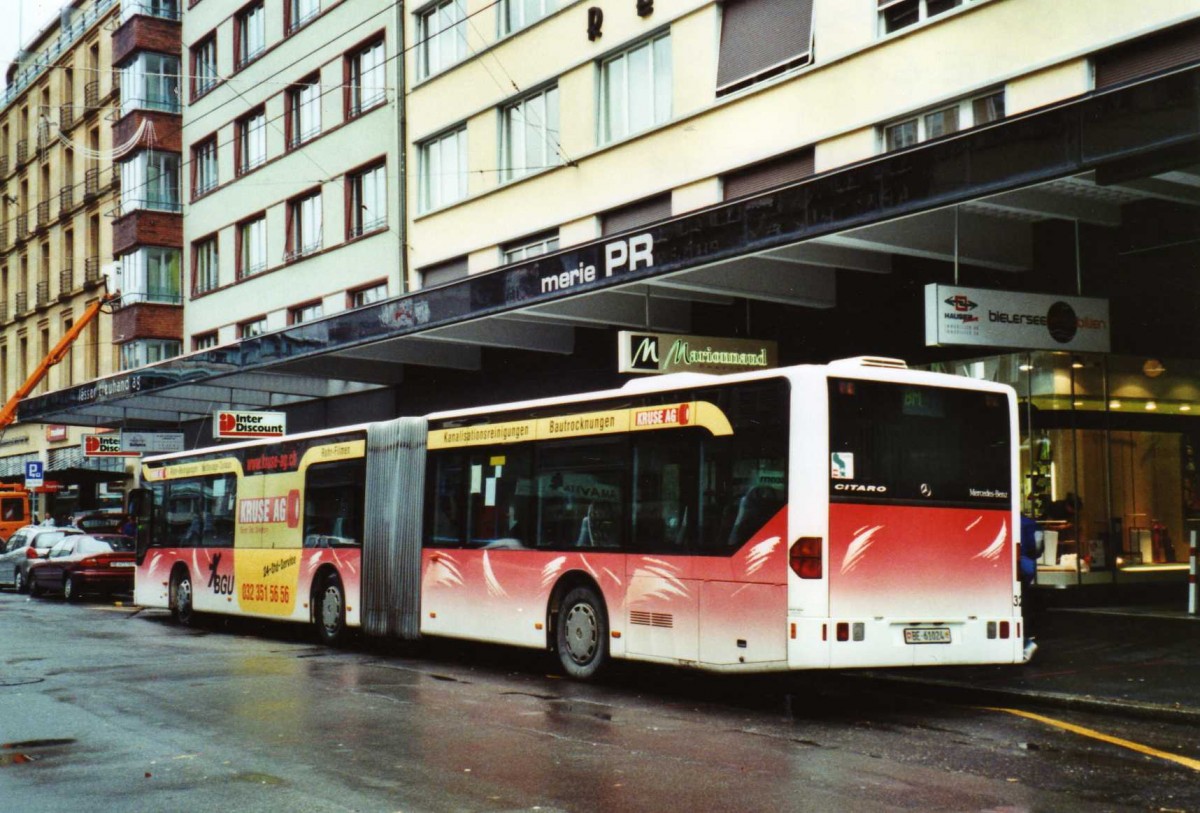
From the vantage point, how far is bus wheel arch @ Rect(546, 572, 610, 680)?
13.2m

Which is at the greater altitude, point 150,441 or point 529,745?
point 150,441

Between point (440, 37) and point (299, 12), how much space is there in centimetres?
805

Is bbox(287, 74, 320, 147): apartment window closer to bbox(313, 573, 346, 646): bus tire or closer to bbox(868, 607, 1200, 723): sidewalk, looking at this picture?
bbox(313, 573, 346, 646): bus tire

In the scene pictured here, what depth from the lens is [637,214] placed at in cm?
2447

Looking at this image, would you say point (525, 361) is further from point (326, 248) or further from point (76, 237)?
point (76, 237)

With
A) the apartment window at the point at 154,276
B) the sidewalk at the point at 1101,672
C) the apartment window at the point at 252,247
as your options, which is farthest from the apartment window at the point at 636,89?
the apartment window at the point at 154,276

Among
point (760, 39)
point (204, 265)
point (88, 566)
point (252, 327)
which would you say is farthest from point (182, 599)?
point (204, 265)

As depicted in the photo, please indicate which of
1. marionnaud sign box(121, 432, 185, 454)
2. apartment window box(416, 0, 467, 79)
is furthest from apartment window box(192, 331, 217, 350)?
apartment window box(416, 0, 467, 79)

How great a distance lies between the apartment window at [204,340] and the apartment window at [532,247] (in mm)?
15805

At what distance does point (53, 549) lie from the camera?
96.5ft

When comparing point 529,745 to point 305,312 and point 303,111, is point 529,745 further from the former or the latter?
point 303,111

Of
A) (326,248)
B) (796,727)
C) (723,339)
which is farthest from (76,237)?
(796,727)

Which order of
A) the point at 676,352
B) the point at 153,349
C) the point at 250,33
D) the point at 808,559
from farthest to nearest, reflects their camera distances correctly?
1. the point at 153,349
2. the point at 250,33
3. the point at 676,352
4. the point at 808,559

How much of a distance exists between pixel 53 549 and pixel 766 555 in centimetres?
2239
